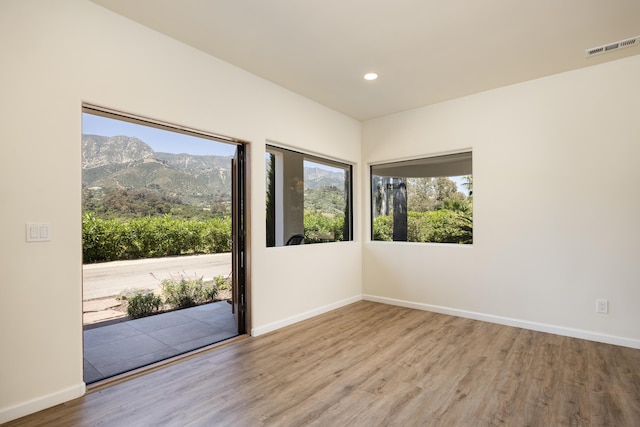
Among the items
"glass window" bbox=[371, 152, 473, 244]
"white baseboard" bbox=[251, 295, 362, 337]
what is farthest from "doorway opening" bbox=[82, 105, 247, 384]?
"glass window" bbox=[371, 152, 473, 244]

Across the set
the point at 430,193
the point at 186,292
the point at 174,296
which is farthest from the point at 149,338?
the point at 430,193

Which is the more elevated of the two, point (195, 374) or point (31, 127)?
point (31, 127)

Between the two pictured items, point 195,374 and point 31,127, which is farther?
point 195,374

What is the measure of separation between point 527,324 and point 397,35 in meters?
3.31

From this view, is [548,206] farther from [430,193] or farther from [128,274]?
[128,274]

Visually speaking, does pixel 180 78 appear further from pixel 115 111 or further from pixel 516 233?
pixel 516 233

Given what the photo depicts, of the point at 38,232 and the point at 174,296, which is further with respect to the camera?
the point at 174,296

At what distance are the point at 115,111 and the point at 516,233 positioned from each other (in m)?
4.11

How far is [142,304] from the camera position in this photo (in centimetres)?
433

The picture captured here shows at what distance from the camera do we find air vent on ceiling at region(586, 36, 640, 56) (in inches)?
110

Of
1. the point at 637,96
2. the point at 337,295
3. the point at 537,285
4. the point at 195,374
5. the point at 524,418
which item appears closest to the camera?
the point at 524,418

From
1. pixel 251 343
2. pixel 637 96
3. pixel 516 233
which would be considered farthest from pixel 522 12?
pixel 251 343

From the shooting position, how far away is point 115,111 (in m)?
2.47

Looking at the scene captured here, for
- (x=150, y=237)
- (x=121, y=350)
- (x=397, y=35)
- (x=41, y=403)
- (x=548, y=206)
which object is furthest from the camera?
(x=150, y=237)
